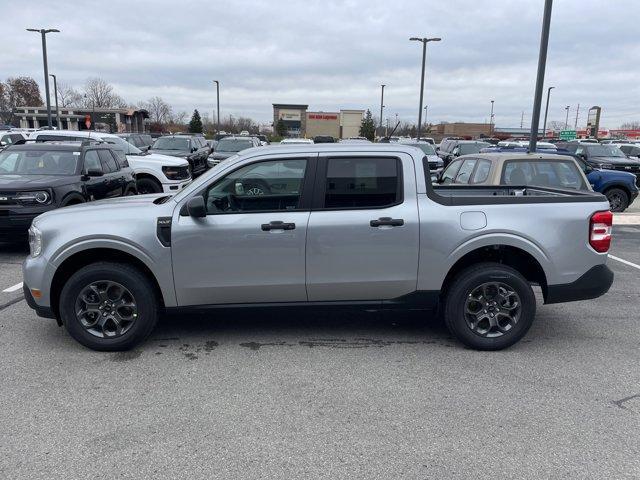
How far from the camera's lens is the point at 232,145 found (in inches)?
779

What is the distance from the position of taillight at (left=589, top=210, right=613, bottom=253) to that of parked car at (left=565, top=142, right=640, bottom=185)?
14851 mm

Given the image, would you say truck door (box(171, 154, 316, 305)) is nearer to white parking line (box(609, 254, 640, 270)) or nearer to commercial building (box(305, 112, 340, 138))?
white parking line (box(609, 254, 640, 270))

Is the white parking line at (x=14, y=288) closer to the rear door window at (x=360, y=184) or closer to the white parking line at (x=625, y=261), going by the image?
the rear door window at (x=360, y=184)

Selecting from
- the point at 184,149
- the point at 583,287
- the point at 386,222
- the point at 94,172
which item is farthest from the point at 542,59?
the point at 184,149

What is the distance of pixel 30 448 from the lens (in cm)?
315

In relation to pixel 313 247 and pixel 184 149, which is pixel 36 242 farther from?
pixel 184 149

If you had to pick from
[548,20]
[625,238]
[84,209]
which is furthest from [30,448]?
[548,20]

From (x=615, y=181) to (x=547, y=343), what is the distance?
10064mm

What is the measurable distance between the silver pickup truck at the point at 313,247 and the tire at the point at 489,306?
0.04ft

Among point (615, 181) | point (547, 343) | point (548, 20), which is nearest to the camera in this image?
point (547, 343)

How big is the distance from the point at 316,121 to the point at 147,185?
70353 millimetres

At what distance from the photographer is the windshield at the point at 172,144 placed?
64.9 feet

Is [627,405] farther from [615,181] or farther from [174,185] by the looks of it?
[174,185]

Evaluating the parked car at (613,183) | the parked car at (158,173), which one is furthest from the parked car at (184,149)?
the parked car at (613,183)
